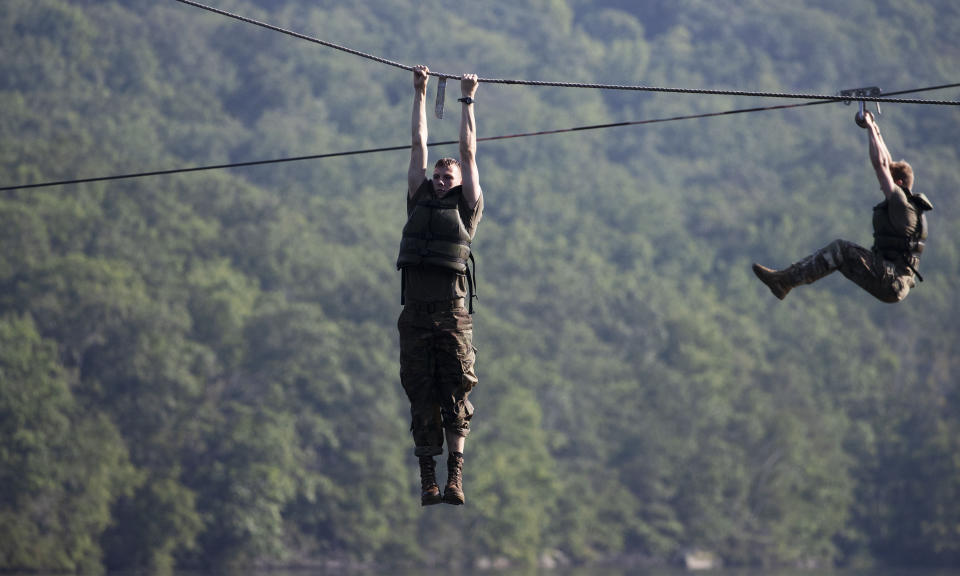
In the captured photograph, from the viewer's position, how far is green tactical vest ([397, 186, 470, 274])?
11773 mm

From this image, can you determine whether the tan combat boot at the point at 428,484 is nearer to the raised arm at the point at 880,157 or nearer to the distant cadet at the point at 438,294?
the distant cadet at the point at 438,294

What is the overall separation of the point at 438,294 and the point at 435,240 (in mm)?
435

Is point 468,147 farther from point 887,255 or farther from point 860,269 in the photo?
point 887,255

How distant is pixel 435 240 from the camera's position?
38.6ft

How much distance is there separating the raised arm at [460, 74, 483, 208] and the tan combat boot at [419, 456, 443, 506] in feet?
6.48

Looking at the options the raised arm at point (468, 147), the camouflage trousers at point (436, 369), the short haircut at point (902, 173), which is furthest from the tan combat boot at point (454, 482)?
the short haircut at point (902, 173)

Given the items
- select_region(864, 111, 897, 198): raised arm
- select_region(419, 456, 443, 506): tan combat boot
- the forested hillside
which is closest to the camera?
select_region(419, 456, 443, 506): tan combat boot

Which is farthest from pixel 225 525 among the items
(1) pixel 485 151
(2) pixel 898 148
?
(2) pixel 898 148

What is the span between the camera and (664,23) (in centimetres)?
18900

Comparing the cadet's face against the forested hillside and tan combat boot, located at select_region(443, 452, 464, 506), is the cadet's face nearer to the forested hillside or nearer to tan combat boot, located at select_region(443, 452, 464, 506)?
tan combat boot, located at select_region(443, 452, 464, 506)

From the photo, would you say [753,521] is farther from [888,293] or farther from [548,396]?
[888,293]

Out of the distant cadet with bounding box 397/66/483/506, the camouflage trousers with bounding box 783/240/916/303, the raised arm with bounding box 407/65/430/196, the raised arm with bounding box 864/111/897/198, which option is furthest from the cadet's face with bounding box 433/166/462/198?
the raised arm with bounding box 864/111/897/198

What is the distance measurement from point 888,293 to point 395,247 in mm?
77670

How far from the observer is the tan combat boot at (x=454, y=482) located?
38.2 ft
